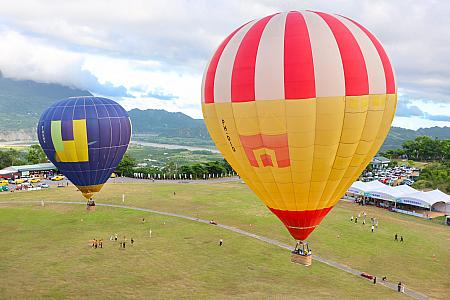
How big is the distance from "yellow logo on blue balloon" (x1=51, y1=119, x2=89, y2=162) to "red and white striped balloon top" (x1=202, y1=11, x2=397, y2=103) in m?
20.3

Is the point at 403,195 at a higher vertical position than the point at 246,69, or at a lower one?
lower

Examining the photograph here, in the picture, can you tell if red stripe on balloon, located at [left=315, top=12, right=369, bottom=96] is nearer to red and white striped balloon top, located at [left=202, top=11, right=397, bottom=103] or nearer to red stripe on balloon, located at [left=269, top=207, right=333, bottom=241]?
red and white striped balloon top, located at [left=202, top=11, right=397, bottom=103]

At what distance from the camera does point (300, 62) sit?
47.7ft

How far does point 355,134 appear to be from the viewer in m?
15.5

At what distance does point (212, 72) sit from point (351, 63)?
18.2 ft

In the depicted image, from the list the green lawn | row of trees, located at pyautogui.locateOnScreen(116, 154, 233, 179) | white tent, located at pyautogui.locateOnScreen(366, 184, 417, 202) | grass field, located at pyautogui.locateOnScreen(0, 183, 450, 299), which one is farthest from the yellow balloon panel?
row of trees, located at pyautogui.locateOnScreen(116, 154, 233, 179)

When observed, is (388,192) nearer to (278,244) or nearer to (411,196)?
(411,196)

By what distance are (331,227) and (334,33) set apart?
21.0 metres

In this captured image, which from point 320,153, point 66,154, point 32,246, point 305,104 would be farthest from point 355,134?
point 66,154

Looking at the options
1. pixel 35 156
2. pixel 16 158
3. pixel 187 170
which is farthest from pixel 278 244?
pixel 16 158

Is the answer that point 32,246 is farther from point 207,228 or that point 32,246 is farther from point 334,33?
point 334,33

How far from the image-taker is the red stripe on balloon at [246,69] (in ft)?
49.2

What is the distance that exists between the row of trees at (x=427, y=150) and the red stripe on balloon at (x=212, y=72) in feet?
255

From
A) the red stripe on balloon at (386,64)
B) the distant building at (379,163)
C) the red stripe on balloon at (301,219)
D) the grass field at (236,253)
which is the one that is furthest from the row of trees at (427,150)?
the red stripe on balloon at (301,219)
